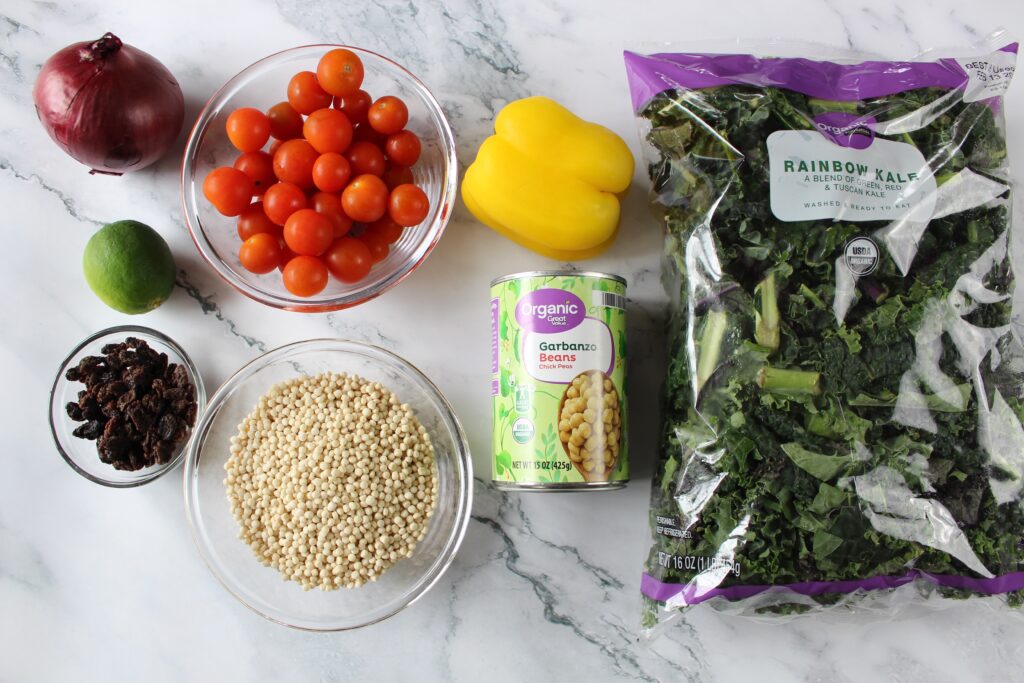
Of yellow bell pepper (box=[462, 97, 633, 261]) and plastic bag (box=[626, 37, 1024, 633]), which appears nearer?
plastic bag (box=[626, 37, 1024, 633])

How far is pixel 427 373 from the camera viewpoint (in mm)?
1479

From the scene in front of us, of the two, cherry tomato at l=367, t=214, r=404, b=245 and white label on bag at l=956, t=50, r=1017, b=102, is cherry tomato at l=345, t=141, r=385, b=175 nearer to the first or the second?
cherry tomato at l=367, t=214, r=404, b=245

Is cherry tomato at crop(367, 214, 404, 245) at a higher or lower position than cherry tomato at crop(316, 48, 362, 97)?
lower

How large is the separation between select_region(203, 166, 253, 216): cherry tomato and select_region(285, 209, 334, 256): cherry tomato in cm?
11

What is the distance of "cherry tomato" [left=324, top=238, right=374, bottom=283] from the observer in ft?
4.41

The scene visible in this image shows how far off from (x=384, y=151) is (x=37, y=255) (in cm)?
72

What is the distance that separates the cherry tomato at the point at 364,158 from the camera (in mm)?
1366

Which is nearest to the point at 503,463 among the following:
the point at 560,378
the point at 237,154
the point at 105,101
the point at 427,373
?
the point at 560,378

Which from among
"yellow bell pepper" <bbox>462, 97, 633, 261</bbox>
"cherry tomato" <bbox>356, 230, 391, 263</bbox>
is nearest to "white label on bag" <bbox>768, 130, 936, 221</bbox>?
"yellow bell pepper" <bbox>462, 97, 633, 261</bbox>

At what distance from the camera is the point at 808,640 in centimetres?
142

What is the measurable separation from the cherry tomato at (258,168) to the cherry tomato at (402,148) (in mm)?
213

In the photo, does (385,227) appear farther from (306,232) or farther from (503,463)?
(503,463)

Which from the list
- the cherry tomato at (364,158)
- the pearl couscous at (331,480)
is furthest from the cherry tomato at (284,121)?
the pearl couscous at (331,480)

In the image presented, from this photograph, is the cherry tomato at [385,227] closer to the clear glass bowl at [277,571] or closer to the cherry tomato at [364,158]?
the cherry tomato at [364,158]
